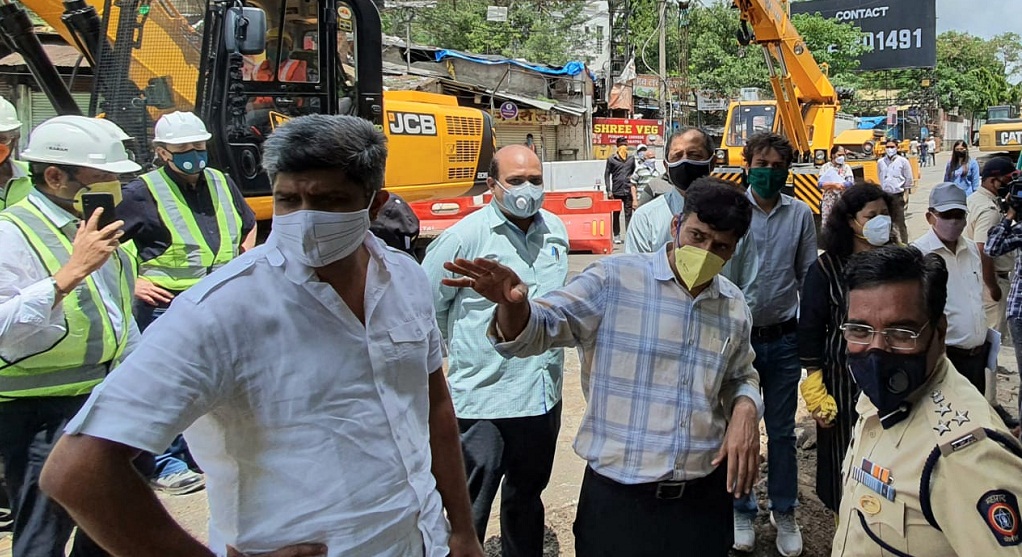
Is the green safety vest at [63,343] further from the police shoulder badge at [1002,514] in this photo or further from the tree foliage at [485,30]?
the tree foliage at [485,30]

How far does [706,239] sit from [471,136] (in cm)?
691

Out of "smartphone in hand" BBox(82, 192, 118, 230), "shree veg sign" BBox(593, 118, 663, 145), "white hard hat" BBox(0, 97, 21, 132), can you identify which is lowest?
"smartphone in hand" BBox(82, 192, 118, 230)

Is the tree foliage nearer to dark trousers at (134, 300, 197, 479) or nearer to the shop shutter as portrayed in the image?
the shop shutter

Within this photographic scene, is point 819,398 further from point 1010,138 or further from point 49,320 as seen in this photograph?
point 1010,138

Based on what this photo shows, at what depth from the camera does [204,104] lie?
5211 mm

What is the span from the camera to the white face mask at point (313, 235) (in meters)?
1.46

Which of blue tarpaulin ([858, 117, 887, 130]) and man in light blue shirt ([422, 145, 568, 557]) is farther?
blue tarpaulin ([858, 117, 887, 130])

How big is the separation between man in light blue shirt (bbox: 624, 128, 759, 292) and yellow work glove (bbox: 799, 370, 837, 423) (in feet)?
1.67

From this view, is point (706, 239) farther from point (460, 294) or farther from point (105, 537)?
point (105, 537)

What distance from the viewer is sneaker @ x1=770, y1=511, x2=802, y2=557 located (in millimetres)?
3365

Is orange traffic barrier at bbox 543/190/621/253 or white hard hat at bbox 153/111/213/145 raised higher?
white hard hat at bbox 153/111/213/145

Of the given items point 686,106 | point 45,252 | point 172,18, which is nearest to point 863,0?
point 686,106

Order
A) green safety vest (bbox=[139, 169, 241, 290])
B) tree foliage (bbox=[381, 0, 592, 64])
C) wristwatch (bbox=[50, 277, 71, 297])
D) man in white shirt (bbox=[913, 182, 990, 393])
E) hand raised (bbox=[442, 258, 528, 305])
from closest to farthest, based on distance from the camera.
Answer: hand raised (bbox=[442, 258, 528, 305]) → wristwatch (bbox=[50, 277, 71, 297]) → man in white shirt (bbox=[913, 182, 990, 393]) → green safety vest (bbox=[139, 169, 241, 290]) → tree foliage (bbox=[381, 0, 592, 64])

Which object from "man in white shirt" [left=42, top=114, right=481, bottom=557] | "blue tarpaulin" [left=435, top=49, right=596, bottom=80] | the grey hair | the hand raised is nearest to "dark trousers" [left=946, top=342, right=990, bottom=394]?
the hand raised
